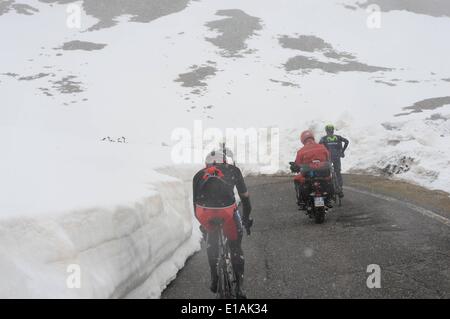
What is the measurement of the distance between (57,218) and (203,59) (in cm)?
5875

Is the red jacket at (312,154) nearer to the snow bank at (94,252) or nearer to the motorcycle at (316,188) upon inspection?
the motorcycle at (316,188)

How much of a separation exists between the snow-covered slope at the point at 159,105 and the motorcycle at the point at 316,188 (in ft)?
8.66

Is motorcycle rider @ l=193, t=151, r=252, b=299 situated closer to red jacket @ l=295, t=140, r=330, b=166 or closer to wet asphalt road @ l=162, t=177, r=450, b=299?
wet asphalt road @ l=162, t=177, r=450, b=299

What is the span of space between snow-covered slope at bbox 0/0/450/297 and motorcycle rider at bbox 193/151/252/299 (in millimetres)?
1007

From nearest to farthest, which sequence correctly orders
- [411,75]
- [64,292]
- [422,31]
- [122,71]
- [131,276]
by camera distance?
[64,292] < [131,276] < [122,71] < [411,75] < [422,31]

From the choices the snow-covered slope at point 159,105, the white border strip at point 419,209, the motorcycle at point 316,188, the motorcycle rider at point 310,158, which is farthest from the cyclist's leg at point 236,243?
the white border strip at point 419,209

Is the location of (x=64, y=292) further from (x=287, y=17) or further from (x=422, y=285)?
(x=287, y=17)

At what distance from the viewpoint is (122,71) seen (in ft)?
190

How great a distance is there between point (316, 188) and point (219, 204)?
16.8ft

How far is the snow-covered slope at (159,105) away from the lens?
18.0 ft

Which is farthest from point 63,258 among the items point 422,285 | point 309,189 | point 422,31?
point 422,31

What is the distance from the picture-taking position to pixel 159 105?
49.4 m

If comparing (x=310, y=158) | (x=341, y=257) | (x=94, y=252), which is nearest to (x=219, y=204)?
(x=94, y=252)

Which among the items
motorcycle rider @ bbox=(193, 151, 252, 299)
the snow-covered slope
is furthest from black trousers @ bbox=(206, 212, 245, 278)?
the snow-covered slope
